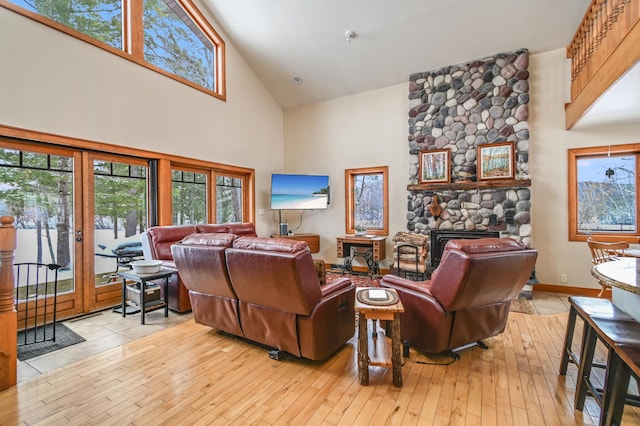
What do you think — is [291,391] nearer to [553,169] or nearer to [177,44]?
[553,169]

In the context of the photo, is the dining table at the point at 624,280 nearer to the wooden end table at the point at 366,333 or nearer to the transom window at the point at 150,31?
the wooden end table at the point at 366,333

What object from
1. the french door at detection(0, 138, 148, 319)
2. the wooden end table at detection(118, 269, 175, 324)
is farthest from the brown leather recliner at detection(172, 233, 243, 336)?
the french door at detection(0, 138, 148, 319)

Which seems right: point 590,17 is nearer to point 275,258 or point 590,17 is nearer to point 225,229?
point 275,258

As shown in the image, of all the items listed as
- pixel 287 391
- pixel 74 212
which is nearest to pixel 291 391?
pixel 287 391

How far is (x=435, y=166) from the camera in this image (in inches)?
206

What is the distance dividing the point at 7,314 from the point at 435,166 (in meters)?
5.60

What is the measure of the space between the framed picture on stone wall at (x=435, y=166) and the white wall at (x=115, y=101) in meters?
3.41

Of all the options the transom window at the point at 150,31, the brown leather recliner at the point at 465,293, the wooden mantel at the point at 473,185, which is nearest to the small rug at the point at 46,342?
the brown leather recliner at the point at 465,293

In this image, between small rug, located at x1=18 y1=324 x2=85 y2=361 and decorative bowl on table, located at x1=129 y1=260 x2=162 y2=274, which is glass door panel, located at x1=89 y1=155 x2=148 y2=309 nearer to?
small rug, located at x1=18 y1=324 x2=85 y2=361

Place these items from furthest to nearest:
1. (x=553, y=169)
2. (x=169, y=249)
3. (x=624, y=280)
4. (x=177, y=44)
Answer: (x=177, y=44), (x=553, y=169), (x=169, y=249), (x=624, y=280)

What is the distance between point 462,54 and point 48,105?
5859mm

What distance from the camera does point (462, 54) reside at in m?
4.88

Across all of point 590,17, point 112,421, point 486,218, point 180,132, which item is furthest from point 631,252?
point 180,132

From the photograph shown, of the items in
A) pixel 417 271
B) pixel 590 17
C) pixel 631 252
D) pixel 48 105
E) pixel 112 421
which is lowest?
pixel 112 421
